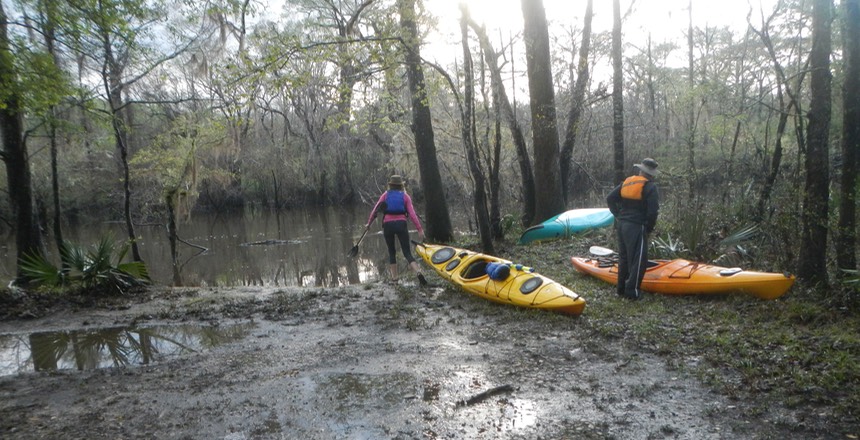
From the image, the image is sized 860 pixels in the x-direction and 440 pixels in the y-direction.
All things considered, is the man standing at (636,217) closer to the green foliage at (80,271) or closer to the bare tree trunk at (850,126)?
the bare tree trunk at (850,126)

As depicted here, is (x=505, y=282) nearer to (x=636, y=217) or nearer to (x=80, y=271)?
(x=636, y=217)

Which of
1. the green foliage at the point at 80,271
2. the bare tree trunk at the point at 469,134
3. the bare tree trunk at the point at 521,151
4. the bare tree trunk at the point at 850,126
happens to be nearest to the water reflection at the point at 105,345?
the green foliage at the point at 80,271

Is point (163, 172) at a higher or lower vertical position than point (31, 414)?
higher

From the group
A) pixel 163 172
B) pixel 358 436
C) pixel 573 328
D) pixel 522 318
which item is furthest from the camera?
pixel 163 172


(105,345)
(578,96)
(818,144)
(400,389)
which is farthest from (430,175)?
(400,389)

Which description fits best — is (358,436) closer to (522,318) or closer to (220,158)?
(522,318)

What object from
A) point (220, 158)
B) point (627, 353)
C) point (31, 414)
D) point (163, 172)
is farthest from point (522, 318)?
point (220, 158)

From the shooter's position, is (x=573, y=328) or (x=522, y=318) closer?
(x=573, y=328)

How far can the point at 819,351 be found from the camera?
14.1ft

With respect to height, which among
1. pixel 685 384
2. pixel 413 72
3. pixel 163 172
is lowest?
pixel 685 384

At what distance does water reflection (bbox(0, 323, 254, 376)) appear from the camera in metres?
5.47

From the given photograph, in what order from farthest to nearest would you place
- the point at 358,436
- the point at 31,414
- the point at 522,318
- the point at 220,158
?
the point at 220,158 < the point at 522,318 < the point at 31,414 < the point at 358,436

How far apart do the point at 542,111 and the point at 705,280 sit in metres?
6.19

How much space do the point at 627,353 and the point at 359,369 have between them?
2430 millimetres
